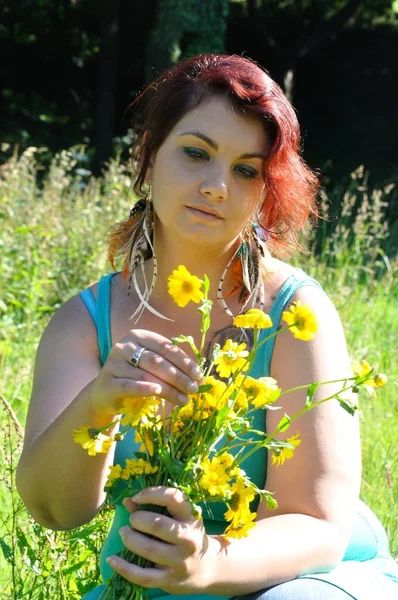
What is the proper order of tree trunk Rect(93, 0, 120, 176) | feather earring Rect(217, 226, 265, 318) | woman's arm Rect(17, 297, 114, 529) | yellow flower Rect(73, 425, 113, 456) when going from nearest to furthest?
yellow flower Rect(73, 425, 113, 456), woman's arm Rect(17, 297, 114, 529), feather earring Rect(217, 226, 265, 318), tree trunk Rect(93, 0, 120, 176)

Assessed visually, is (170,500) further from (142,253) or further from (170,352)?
(142,253)

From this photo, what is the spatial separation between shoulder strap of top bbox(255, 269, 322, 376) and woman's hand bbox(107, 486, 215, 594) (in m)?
0.60

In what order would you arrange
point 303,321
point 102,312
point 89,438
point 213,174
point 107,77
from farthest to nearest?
point 107,77 < point 102,312 < point 213,174 < point 89,438 < point 303,321

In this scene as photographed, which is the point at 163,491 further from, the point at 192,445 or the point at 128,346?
the point at 128,346

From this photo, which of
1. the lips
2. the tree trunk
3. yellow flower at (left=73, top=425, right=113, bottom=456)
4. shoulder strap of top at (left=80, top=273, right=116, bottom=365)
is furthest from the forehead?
the tree trunk

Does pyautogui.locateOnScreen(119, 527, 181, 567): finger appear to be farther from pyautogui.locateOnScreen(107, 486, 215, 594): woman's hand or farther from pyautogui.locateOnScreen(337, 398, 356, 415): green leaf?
pyautogui.locateOnScreen(337, 398, 356, 415): green leaf

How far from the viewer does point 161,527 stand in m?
1.39

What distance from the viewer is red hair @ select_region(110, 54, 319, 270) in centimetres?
198

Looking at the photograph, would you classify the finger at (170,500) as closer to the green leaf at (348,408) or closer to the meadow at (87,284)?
the green leaf at (348,408)

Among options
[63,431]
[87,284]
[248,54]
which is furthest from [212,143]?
[248,54]

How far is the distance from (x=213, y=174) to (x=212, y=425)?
2.26 feet

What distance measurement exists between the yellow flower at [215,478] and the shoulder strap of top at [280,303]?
0.66m

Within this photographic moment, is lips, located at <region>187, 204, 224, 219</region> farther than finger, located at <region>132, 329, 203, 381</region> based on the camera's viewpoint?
Yes

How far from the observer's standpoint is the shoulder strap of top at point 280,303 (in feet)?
6.54
